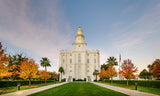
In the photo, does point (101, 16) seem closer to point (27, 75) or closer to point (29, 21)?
point (29, 21)

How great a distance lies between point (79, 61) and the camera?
7638 cm

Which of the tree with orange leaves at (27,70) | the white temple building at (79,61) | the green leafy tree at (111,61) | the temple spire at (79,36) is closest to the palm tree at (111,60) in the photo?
the green leafy tree at (111,61)

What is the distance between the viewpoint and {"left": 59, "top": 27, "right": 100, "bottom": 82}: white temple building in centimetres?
7456

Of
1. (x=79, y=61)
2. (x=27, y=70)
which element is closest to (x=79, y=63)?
(x=79, y=61)

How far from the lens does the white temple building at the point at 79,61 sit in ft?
245

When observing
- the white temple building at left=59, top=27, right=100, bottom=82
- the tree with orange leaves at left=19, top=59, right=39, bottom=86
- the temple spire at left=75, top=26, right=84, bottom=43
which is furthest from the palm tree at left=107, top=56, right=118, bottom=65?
the tree with orange leaves at left=19, top=59, right=39, bottom=86

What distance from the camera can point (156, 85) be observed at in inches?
883

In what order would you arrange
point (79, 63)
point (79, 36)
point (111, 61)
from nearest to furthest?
point (111, 61) → point (79, 63) → point (79, 36)

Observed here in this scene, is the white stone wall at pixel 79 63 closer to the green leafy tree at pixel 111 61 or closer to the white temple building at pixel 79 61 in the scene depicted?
the white temple building at pixel 79 61

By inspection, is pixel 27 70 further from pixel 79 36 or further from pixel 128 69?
pixel 79 36

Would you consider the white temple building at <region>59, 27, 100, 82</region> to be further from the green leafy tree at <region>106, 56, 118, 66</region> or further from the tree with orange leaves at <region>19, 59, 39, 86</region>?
the tree with orange leaves at <region>19, 59, 39, 86</region>

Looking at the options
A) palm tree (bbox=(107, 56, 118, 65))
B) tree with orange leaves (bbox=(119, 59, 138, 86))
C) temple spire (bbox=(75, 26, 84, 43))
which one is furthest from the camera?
temple spire (bbox=(75, 26, 84, 43))

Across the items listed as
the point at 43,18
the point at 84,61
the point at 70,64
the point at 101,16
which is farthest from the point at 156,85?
the point at 70,64

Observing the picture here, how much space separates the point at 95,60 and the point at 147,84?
5419 cm
